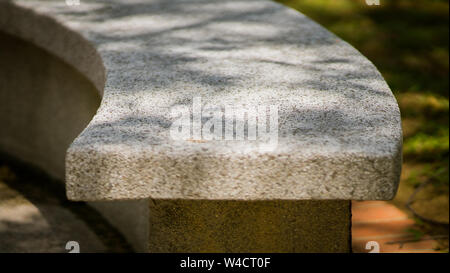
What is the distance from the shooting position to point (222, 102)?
221 cm

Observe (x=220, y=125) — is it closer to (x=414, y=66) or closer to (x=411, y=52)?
(x=414, y=66)

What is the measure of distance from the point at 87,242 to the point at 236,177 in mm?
1640

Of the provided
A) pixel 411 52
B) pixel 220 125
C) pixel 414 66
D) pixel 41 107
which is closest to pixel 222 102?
pixel 220 125

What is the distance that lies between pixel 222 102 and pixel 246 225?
52 cm

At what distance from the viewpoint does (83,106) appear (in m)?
3.60

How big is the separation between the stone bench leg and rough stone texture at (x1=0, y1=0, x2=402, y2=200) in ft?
1.43

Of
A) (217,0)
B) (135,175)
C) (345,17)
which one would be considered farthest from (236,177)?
(345,17)

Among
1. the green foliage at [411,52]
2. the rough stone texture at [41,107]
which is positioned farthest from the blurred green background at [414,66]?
the rough stone texture at [41,107]

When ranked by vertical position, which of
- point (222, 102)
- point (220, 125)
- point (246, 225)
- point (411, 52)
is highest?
point (411, 52)

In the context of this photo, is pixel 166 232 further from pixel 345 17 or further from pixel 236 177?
pixel 345 17

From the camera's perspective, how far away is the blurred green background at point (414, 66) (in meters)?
4.09

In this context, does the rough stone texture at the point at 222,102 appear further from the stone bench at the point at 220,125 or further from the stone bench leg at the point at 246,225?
the stone bench leg at the point at 246,225

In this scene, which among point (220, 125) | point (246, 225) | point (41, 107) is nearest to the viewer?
point (220, 125)

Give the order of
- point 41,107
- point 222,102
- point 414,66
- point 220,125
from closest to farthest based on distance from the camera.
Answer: point 220,125, point 222,102, point 41,107, point 414,66
